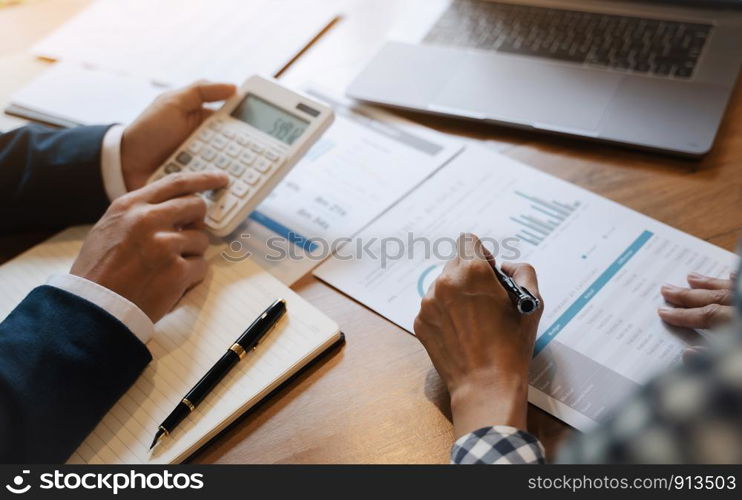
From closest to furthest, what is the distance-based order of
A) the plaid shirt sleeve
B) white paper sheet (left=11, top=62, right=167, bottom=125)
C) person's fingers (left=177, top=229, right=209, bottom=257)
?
the plaid shirt sleeve → person's fingers (left=177, top=229, right=209, bottom=257) → white paper sheet (left=11, top=62, right=167, bottom=125)

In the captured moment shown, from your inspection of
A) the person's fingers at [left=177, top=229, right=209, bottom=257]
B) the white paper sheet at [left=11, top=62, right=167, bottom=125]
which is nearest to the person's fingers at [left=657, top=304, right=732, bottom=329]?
the person's fingers at [left=177, top=229, right=209, bottom=257]

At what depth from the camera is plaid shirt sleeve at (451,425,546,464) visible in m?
0.56

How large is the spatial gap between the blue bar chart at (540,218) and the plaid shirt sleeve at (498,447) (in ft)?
0.83

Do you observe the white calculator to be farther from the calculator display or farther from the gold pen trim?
the gold pen trim

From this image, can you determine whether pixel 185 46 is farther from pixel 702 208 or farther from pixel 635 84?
pixel 702 208

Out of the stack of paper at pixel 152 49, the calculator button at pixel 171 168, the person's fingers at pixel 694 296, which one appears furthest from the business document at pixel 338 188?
the person's fingers at pixel 694 296

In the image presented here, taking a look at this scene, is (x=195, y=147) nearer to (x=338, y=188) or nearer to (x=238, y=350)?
(x=338, y=188)

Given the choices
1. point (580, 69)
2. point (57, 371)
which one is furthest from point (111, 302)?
point (580, 69)

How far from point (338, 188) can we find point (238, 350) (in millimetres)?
271

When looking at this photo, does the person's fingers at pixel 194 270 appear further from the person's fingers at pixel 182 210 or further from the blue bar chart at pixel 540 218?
the blue bar chart at pixel 540 218

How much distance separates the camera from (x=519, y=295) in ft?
2.11

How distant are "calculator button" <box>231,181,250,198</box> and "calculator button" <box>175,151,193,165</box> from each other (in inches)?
3.0

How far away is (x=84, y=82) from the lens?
1062mm
